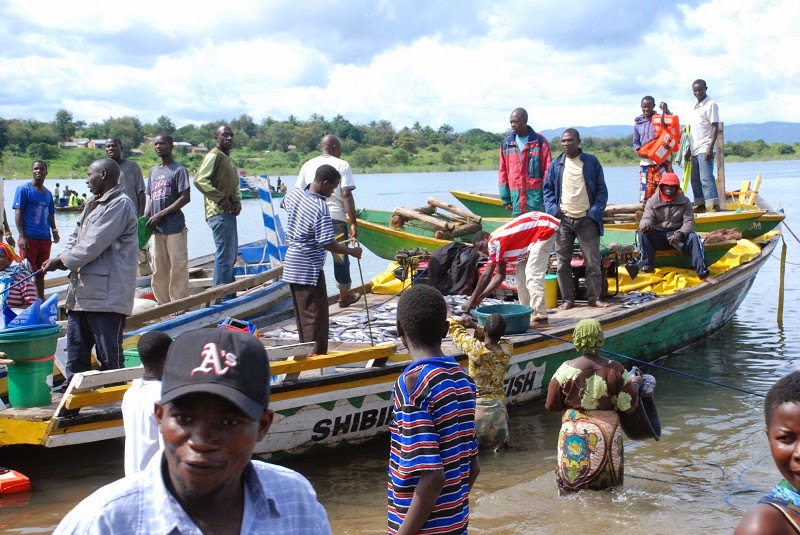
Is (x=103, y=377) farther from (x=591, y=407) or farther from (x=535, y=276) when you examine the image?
(x=535, y=276)

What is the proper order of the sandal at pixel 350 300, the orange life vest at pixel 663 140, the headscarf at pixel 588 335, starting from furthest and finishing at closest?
the orange life vest at pixel 663 140
the sandal at pixel 350 300
the headscarf at pixel 588 335

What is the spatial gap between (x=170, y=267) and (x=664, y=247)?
227 inches

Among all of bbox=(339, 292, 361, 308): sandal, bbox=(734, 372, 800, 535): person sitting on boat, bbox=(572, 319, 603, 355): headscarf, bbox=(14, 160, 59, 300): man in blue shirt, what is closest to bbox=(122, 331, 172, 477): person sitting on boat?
bbox=(734, 372, 800, 535): person sitting on boat

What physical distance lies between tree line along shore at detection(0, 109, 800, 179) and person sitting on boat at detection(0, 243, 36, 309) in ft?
211

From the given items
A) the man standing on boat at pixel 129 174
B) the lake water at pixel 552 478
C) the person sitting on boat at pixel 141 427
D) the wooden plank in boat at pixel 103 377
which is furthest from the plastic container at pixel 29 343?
the man standing on boat at pixel 129 174

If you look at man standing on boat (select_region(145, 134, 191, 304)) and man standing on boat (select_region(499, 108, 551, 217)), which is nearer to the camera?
man standing on boat (select_region(145, 134, 191, 304))

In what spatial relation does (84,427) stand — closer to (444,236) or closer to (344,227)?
(344,227)

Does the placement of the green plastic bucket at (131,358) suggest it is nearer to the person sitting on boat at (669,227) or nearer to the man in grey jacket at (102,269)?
the man in grey jacket at (102,269)

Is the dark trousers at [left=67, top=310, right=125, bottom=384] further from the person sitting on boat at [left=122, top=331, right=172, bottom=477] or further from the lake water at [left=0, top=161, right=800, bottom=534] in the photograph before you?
the person sitting on boat at [left=122, top=331, right=172, bottom=477]

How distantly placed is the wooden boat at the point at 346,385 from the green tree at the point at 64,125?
77334 mm

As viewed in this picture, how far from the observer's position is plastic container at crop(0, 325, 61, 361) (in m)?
5.76

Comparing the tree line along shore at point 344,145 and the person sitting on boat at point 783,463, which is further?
the tree line along shore at point 344,145

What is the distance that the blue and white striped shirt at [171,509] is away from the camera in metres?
1.72

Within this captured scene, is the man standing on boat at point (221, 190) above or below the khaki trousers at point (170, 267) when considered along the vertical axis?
above
